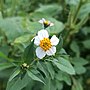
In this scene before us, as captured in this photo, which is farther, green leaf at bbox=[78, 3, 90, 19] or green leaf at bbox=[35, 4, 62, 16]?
green leaf at bbox=[35, 4, 62, 16]

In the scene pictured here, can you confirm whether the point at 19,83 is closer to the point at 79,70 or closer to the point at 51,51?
the point at 51,51

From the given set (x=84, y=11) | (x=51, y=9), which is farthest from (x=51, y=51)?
Result: (x=51, y=9)

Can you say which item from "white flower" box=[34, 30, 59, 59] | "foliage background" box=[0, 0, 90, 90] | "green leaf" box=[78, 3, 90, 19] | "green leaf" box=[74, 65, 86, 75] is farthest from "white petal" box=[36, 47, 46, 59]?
"green leaf" box=[78, 3, 90, 19]

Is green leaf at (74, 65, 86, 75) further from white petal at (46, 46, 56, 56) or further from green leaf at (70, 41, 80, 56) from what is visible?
white petal at (46, 46, 56, 56)

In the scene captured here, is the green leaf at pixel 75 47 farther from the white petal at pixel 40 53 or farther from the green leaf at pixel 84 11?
the white petal at pixel 40 53

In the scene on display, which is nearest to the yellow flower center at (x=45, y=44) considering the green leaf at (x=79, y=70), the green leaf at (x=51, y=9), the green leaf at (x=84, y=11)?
the green leaf at (x=79, y=70)

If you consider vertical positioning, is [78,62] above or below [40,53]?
below

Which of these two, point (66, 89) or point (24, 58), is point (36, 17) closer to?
point (66, 89)
